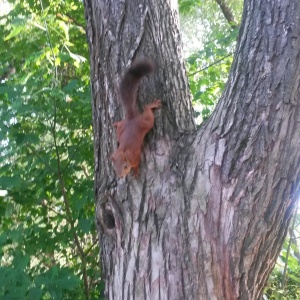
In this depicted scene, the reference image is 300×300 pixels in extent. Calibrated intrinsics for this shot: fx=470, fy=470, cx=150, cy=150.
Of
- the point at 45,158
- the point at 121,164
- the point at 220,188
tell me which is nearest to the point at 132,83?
the point at 121,164

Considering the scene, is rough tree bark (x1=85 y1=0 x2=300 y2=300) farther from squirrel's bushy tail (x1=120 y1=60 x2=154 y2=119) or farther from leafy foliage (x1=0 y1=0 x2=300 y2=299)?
leafy foliage (x1=0 y1=0 x2=300 y2=299)

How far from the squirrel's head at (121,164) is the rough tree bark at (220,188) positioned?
0.03 m

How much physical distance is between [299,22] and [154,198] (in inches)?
28.1

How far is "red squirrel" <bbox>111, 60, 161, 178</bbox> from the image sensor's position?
148 cm

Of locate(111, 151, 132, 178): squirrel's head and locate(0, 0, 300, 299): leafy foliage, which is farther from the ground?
locate(0, 0, 300, 299): leafy foliage

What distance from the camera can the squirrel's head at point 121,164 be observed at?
1.45 meters

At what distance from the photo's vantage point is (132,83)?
154 cm

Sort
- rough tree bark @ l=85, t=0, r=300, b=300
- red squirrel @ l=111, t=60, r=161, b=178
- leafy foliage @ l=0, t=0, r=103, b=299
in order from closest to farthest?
rough tree bark @ l=85, t=0, r=300, b=300 → red squirrel @ l=111, t=60, r=161, b=178 → leafy foliage @ l=0, t=0, r=103, b=299

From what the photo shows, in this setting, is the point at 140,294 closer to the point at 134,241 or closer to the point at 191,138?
the point at 134,241

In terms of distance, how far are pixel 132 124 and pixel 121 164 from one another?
13cm

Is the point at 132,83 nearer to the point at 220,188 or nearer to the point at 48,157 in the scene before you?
the point at 220,188

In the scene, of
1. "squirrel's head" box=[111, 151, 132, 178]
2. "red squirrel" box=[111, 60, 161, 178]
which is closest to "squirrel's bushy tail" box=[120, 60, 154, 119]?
"red squirrel" box=[111, 60, 161, 178]

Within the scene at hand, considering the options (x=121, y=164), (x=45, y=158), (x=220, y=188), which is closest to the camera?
(x=220, y=188)

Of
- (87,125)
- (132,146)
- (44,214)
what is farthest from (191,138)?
(44,214)
